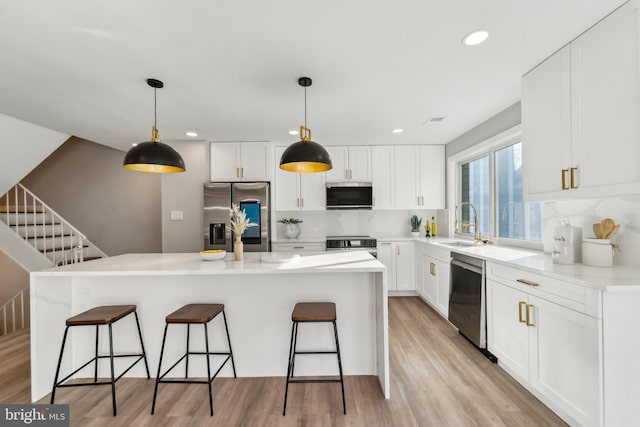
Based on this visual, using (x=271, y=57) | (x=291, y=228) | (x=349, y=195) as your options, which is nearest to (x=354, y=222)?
(x=349, y=195)

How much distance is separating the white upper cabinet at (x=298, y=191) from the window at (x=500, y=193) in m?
2.05

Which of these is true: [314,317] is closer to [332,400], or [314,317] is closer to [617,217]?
[332,400]

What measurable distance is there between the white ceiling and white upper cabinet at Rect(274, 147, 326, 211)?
127 cm

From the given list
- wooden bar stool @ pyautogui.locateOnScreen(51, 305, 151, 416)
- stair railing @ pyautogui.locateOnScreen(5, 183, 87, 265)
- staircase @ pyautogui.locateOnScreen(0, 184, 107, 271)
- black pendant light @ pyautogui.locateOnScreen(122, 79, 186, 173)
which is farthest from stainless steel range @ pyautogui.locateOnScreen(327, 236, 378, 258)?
stair railing @ pyautogui.locateOnScreen(5, 183, 87, 265)

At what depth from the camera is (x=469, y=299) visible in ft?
8.83

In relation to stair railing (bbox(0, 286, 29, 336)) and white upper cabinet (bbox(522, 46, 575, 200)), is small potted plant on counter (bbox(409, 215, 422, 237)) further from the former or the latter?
stair railing (bbox(0, 286, 29, 336))

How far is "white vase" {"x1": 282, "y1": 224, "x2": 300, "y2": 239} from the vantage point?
4539 mm

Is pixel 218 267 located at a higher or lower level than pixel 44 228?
lower

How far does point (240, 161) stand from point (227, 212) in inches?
31.2

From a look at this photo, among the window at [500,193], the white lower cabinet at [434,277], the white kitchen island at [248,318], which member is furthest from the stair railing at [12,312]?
the window at [500,193]

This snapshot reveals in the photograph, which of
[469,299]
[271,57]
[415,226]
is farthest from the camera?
[415,226]

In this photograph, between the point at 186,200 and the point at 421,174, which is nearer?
the point at 186,200

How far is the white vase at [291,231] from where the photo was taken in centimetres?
454

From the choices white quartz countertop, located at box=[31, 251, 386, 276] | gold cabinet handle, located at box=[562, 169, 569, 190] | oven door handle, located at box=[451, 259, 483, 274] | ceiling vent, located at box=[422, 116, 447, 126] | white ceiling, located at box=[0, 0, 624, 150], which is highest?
white ceiling, located at box=[0, 0, 624, 150]
